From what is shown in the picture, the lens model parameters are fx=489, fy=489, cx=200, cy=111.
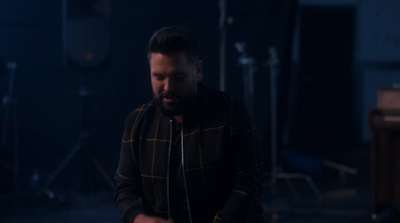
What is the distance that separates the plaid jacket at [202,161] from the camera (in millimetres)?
1517

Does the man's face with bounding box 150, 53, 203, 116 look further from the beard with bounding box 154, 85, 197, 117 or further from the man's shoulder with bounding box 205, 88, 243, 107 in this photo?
the man's shoulder with bounding box 205, 88, 243, 107

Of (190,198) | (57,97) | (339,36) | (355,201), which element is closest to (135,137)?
(190,198)

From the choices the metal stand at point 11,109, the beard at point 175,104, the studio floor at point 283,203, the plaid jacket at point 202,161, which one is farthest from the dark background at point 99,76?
the beard at point 175,104

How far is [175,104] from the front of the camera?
1.48 m

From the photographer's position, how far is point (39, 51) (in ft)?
17.4

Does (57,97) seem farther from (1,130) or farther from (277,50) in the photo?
(277,50)

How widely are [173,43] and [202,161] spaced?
37 cm

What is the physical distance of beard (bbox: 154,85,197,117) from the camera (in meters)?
1.47

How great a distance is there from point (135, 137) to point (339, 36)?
5.07 meters

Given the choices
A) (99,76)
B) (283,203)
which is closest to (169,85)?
(283,203)

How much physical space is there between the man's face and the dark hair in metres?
0.01

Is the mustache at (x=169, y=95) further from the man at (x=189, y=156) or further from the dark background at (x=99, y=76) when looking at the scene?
the dark background at (x=99, y=76)

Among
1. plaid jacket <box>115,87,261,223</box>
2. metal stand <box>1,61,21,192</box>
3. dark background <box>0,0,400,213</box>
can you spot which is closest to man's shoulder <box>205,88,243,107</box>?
plaid jacket <box>115,87,261,223</box>

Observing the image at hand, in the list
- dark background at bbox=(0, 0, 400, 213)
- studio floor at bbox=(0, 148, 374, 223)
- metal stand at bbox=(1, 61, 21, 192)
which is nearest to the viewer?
studio floor at bbox=(0, 148, 374, 223)
